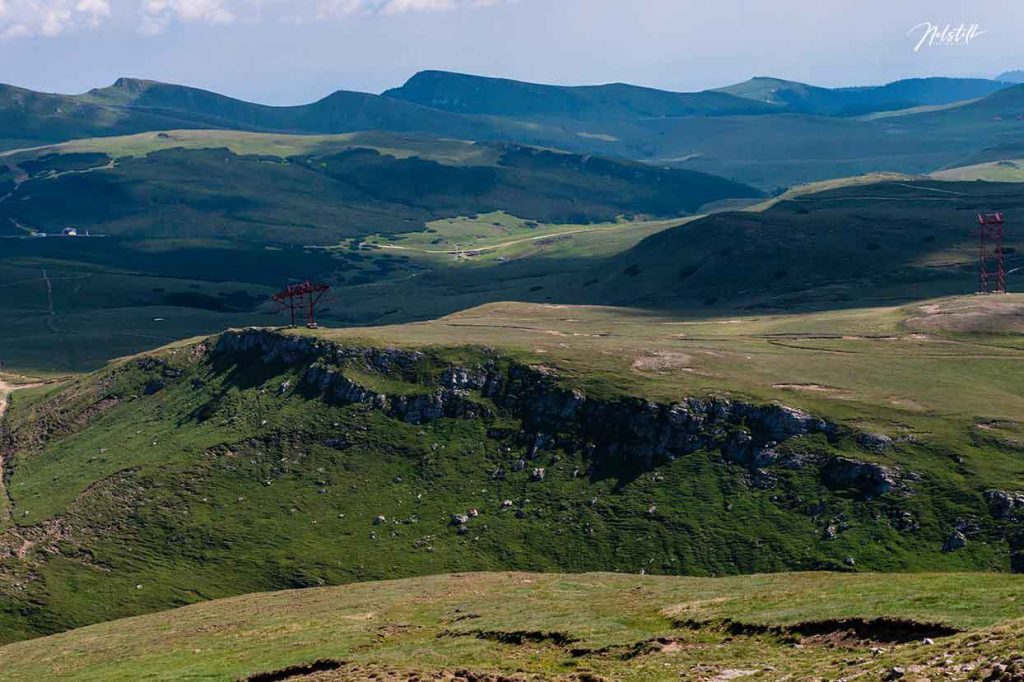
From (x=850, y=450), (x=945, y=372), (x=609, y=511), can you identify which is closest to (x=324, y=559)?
(x=609, y=511)

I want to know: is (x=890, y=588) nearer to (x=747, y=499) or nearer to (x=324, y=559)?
(x=747, y=499)

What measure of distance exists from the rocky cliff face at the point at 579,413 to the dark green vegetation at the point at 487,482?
0.81 ft

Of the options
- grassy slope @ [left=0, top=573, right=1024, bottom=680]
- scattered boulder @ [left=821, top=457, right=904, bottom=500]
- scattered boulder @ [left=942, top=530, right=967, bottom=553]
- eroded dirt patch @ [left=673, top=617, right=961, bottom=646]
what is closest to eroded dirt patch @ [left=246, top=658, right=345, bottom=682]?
grassy slope @ [left=0, top=573, right=1024, bottom=680]

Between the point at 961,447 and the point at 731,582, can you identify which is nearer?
the point at 731,582

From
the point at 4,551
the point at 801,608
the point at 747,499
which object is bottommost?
the point at 4,551

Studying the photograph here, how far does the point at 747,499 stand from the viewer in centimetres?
11050

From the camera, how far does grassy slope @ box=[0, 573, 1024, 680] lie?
50.1 m

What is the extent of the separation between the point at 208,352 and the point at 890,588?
12624cm

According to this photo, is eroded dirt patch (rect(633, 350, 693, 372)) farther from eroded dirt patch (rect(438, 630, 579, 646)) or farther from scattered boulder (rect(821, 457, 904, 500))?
eroded dirt patch (rect(438, 630, 579, 646))

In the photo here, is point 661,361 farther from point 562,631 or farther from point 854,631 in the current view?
point 854,631

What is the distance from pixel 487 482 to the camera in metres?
124

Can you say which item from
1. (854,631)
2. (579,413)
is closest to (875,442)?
(579,413)

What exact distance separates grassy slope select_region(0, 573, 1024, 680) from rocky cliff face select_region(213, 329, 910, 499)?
94.9 ft

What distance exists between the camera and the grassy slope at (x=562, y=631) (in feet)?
164
